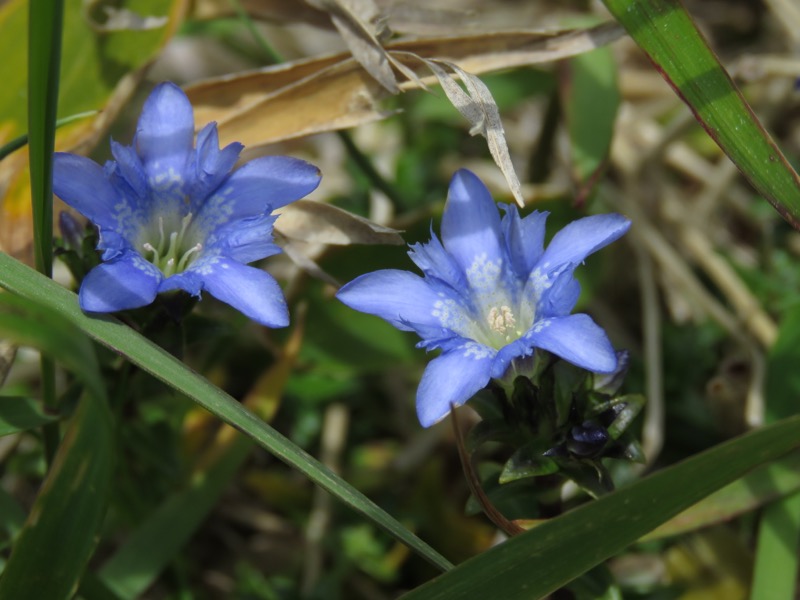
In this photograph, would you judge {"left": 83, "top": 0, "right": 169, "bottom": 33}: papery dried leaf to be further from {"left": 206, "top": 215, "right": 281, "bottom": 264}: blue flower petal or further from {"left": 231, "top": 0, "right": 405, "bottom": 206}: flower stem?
{"left": 206, "top": 215, "right": 281, "bottom": 264}: blue flower petal

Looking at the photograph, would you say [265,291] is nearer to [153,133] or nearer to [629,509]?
[153,133]

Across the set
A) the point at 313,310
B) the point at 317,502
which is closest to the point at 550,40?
the point at 313,310

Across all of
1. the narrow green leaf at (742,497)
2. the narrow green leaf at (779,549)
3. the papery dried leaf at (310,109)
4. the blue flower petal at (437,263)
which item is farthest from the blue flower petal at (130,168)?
the narrow green leaf at (779,549)

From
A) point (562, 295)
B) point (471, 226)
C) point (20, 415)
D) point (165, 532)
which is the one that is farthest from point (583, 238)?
point (165, 532)

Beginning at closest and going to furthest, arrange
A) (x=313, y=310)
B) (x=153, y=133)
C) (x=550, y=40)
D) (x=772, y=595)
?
1. (x=153, y=133)
2. (x=772, y=595)
3. (x=550, y=40)
4. (x=313, y=310)

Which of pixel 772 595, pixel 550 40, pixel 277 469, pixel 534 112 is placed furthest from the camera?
pixel 534 112

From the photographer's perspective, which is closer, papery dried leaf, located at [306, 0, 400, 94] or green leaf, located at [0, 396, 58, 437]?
green leaf, located at [0, 396, 58, 437]

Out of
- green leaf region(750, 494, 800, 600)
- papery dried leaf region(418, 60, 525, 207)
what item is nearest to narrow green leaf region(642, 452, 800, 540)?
green leaf region(750, 494, 800, 600)

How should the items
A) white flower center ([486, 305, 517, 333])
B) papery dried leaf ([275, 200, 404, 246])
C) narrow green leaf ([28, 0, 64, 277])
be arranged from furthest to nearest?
papery dried leaf ([275, 200, 404, 246]) → white flower center ([486, 305, 517, 333]) → narrow green leaf ([28, 0, 64, 277])
